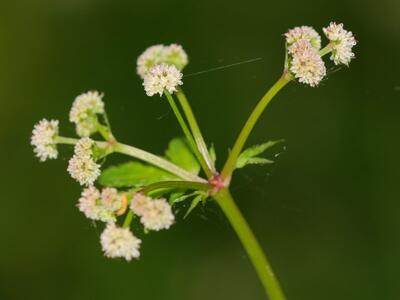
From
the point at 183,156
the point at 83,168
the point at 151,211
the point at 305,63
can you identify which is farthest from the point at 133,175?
the point at 305,63

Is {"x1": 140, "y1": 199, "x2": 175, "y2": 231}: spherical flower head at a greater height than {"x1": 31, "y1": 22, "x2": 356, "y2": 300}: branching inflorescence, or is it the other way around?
{"x1": 31, "y1": 22, "x2": 356, "y2": 300}: branching inflorescence

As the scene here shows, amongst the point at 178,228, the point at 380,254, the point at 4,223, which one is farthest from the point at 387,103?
the point at 4,223

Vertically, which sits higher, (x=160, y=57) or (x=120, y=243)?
(x=160, y=57)

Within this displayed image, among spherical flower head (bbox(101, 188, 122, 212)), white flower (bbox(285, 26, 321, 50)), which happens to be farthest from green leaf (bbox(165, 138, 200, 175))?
white flower (bbox(285, 26, 321, 50))

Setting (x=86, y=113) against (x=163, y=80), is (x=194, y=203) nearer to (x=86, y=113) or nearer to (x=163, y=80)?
(x=163, y=80)

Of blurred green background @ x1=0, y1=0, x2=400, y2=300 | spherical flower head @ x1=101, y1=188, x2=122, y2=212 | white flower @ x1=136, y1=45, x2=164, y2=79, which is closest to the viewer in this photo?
spherical flower head @ x1=101, y1=188, x2=122, y2=212

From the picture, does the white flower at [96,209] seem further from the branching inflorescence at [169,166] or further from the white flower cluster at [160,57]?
the white flower cluster at [160,57]

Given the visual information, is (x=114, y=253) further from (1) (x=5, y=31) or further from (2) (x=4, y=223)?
(1) (x=5, y=31)

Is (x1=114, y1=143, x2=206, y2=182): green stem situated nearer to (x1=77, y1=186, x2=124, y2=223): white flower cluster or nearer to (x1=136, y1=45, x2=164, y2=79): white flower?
(x1=77, y1=186, x2=124, y2=223): white flower cluster
